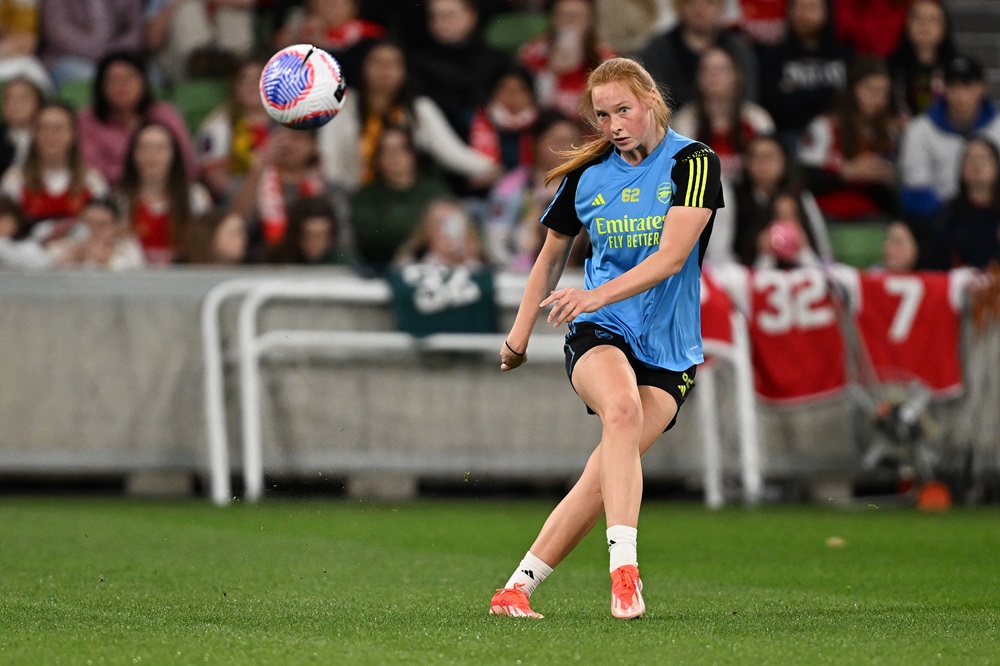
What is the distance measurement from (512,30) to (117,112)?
4170 millimetres

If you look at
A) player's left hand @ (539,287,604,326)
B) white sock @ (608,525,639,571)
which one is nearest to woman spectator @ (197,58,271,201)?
player's left hand @ (539,287,604,326)

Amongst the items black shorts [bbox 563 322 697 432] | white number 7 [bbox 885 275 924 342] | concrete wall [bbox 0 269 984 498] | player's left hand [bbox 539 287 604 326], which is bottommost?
concrete wall [bbox 0 269 984 498]

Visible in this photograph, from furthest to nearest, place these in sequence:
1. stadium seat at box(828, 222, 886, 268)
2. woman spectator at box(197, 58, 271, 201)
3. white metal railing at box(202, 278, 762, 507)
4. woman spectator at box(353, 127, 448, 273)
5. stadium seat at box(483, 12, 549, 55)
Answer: stadium seat at box(483, 12, 549, 55), stadium seat at box(828, 222, 886, 268), woman spectator at box(197, 58, 271, 201), woman spectator at box(353, 127, 448, 273), white metal railing at box(202, 278, 762, 507)

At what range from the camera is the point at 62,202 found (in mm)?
13047

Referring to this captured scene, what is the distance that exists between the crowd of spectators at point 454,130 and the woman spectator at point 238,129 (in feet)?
0.06

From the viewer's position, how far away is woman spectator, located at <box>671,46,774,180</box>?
14023 mm

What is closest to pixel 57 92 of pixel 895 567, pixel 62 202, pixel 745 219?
pixel 62 202

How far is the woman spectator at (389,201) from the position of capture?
1324cm

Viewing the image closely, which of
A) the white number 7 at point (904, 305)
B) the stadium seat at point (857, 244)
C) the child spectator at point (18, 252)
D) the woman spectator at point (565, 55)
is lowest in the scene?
the white number 7 at point (904, 305)

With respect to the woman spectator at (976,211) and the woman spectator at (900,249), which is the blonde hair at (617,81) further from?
the woman spectator at (976,211)

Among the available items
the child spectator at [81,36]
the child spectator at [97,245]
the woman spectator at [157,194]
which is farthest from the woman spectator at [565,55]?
the child spectator at [97,245]

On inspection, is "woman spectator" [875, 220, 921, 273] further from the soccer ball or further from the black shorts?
the black shorts

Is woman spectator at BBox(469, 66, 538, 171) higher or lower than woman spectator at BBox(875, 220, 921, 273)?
higher

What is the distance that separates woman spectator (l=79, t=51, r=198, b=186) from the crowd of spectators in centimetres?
2
